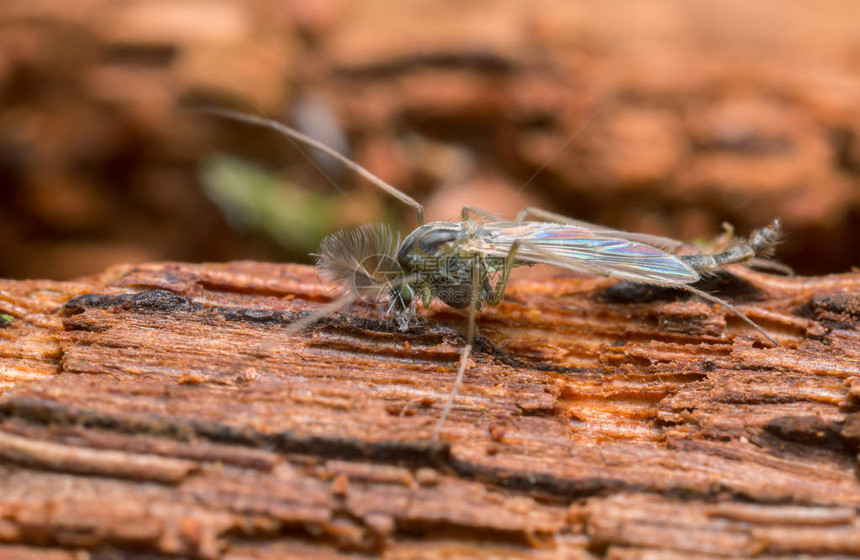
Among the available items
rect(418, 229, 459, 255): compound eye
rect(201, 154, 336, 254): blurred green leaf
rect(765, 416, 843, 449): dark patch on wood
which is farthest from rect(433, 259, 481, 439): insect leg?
rect(201, 154, 336, 254): blurred green leaf

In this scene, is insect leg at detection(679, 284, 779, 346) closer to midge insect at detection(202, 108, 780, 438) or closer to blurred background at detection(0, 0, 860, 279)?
midge insect at detection(202, 108, 780, 438)

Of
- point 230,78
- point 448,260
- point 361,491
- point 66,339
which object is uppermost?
point 230,78

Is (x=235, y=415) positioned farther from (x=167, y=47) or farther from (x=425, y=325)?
(x=167, y=47)

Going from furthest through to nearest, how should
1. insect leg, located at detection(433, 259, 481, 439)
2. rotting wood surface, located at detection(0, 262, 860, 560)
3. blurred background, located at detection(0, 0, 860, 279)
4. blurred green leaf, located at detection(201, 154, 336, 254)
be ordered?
1. blurred green leaf, located at detection(201, 154, 336, 254)
2. blurred background, located at detection(0, 0, 860, 279)
3. insect leg, located at detection(433, 259, 481, 439)
4. rotting wood surface, located at detection(0, 262, 860, 560)

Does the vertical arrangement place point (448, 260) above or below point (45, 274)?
below

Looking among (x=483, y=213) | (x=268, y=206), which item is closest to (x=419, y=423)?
(x=483, y=213)

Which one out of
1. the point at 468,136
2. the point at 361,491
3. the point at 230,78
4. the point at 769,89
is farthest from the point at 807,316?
the point at 230,78

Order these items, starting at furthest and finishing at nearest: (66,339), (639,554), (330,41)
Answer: (330,41)
(66,339)
(639,554)

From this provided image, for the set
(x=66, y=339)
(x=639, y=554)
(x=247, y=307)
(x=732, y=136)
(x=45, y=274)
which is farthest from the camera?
(x=45, y=274)
